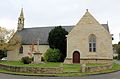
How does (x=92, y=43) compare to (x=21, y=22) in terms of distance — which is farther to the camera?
(x=21, y=22)

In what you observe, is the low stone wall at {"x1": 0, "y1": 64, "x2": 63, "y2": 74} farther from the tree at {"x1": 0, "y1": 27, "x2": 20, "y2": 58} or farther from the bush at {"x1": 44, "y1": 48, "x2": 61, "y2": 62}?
the tree at {"x1": 0, "y1": 27, "x2": 20, "y2": 58}

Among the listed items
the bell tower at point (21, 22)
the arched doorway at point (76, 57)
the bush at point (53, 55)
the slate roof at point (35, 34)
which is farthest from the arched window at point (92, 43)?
the bell tower at point (21, 22)

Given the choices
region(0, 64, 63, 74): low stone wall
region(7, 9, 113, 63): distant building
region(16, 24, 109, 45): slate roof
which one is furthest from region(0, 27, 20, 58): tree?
region(0, 64, 63, 74): low stone wall

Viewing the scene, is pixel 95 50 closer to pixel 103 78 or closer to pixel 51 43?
pixel 51 43

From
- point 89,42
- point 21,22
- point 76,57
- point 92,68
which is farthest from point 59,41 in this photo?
point 21,22

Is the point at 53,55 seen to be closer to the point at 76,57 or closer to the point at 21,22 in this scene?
the point at 76,57

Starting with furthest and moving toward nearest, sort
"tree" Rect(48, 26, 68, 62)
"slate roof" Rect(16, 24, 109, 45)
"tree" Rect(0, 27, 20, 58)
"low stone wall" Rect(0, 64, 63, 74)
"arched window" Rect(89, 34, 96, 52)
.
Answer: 1. "slate roof" Rect(16, 24, 109, 45)
2. "tree" Rect(0, 27, 20, 58)
3. "tree" Rect(48, 26, 68, 62)
4. "arched window" Rect(89, 34, 96, 52)
5. "low stone wall" Rect(0, 64, 63, 74)

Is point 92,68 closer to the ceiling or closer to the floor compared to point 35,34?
closer to the floor

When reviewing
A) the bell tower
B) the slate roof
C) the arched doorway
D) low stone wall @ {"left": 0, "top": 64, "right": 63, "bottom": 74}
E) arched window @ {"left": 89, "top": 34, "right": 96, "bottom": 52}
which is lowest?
low stone wall @ {"left": 0, "top": 64, "right": 63, "bottom": 74}

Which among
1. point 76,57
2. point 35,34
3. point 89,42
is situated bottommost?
point 76,57

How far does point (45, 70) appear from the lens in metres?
27.3

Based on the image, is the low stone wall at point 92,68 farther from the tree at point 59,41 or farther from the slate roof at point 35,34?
the slate roof at point 35,34

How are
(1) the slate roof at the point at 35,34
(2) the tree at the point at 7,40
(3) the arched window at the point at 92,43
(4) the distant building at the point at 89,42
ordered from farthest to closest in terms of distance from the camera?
(1) the slate roof at the point at 35,34
(2) the tree at the point at 7,40
(3) the arched window at the point at 92,43
(4) the distant building at the point at 89,42

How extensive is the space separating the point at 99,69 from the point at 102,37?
11.9m
